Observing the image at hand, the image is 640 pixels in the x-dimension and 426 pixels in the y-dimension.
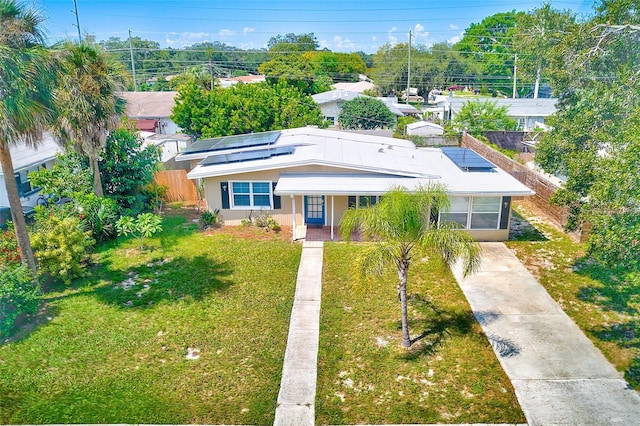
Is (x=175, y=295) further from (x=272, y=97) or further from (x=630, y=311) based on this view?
(x=272, y=97)

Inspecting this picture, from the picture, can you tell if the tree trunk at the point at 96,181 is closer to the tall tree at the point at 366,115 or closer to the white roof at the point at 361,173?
the white roof at the point at 361,173

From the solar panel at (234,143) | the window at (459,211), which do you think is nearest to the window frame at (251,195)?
the solar panel at (234,143)

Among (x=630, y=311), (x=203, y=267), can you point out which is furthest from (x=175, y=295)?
(x=630, y=311)

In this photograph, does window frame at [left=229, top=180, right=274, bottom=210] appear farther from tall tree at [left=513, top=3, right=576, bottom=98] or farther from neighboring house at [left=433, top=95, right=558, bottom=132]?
neighboring house at [left=433, top=95, right=558, bottom=132]

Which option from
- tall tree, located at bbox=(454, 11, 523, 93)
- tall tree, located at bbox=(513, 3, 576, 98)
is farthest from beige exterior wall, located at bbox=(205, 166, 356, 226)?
tall tree, located at bbox=(454, 11, 523, 93)

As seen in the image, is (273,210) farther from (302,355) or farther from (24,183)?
(24,183)
